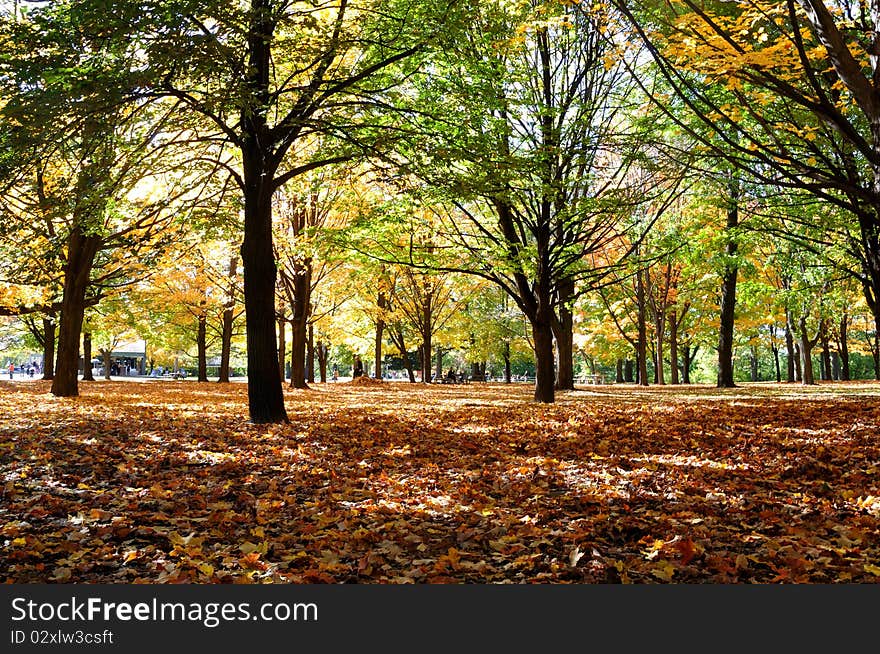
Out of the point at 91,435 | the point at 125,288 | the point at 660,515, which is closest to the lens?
the point at 660,515

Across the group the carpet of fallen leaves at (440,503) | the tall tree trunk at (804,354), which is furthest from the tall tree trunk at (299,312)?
the tall tree trunk at (804,354)

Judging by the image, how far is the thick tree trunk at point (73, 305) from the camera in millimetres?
16000

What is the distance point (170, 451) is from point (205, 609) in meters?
4.75

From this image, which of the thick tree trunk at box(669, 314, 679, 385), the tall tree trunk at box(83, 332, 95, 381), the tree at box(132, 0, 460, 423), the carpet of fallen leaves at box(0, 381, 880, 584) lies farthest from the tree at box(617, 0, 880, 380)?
the tall tree trunk at box(83, 332, 95, 381)

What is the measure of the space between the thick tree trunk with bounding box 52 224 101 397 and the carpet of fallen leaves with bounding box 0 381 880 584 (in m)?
6.96

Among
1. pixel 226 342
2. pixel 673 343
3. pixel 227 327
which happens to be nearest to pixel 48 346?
pixel 226 342

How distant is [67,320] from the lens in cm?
1631

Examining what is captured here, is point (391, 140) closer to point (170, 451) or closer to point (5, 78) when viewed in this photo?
point (5, 78)

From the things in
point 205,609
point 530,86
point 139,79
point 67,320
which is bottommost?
point 205,609

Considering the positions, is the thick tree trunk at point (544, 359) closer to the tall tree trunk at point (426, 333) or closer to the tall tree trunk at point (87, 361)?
the tall tree trunk at point (426, 333)

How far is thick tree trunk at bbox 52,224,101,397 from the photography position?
52.5 ft

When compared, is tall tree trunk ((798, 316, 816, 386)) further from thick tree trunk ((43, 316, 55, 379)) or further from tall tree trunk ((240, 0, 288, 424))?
thick tree trunk ((43, 316, 55, 379))

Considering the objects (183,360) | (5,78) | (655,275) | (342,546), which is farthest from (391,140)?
(183,360)

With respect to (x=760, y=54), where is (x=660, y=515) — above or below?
Result: below
